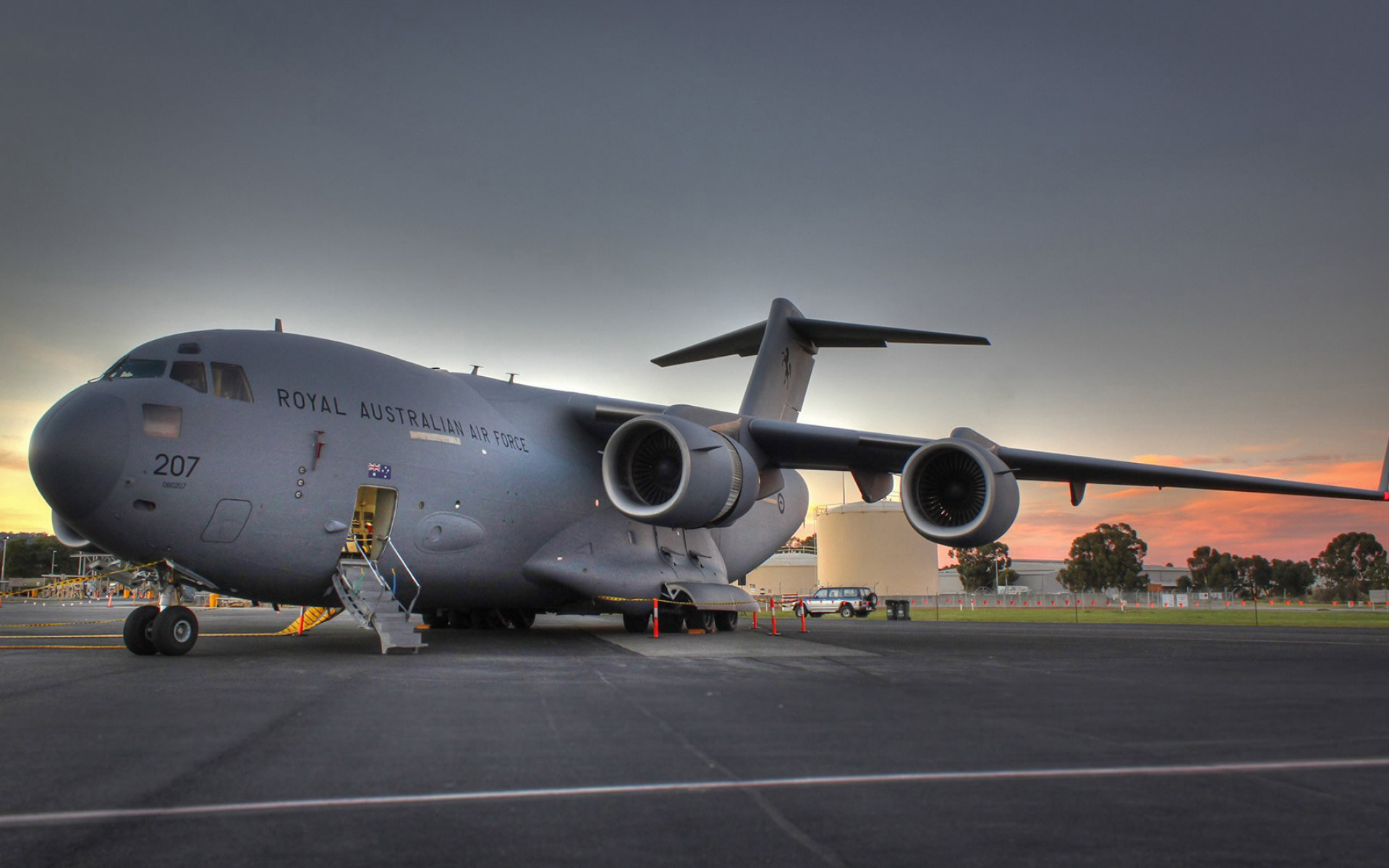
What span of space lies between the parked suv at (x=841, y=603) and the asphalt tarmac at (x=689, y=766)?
29.5 m

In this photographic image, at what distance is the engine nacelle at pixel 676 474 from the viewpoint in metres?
13.6

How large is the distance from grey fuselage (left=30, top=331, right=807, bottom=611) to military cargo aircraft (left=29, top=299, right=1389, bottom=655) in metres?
0.03

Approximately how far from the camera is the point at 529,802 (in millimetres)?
3883

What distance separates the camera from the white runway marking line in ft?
12.0

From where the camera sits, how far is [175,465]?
430 inches

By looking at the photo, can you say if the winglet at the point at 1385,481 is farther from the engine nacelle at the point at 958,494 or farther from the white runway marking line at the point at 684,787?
the white runway marking line at the point at 684,787

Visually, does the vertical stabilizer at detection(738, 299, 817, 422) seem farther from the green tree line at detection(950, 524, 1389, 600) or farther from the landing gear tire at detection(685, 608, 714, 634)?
the green tree line at detection(950, 524, 1389, 600)

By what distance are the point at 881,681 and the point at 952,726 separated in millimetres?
2741

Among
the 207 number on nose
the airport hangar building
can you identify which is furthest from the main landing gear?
the airport hangar building

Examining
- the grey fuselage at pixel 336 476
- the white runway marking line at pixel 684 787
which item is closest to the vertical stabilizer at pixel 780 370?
the grey fuselage at pixel 336 476

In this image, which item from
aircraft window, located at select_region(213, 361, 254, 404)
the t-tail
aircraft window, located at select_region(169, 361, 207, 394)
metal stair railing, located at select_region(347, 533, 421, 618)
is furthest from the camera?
the t-tail

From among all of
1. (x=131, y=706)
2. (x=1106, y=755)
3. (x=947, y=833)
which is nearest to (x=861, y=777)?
(x=947, y=833)

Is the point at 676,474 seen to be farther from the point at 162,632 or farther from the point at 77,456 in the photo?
the point at 77,456

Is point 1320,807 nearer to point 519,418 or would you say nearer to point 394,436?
point 394,436
